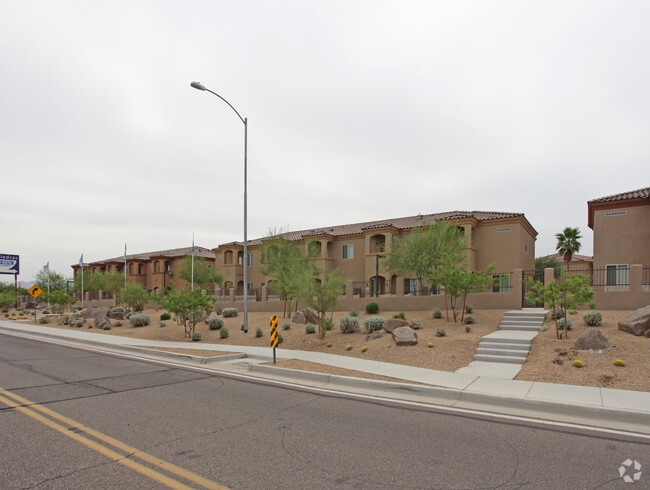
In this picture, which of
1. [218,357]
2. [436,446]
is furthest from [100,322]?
[436,446]

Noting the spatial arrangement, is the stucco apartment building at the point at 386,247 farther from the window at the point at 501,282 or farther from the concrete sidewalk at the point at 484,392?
the concrete sidewalk at the point at 484,392

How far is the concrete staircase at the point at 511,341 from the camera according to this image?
11.9 metres

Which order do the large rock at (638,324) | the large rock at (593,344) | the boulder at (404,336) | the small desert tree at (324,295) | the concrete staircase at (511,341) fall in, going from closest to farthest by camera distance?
the large rock at (593,344) < the concrete staircase at (511,341) < the large rock at (638,324) < the boulder at (404,336) < the small desert tree at (324,295)

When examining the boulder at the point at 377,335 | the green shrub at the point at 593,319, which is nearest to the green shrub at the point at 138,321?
the boulder at the point at 377,335

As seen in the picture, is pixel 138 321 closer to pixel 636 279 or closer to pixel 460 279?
pixel 460 279

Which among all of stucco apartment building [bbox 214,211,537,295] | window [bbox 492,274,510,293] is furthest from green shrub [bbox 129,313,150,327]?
window [bbox 492,274,510,293]

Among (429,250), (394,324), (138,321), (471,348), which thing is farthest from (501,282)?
(138,321)

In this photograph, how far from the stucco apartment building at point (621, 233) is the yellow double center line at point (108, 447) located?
85.8 ft

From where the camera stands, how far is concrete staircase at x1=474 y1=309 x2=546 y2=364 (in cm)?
1188

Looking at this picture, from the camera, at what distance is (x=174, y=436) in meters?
5.96

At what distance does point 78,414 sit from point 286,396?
3640 millimetres

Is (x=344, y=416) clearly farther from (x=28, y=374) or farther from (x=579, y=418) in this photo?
(x=28, y=374)

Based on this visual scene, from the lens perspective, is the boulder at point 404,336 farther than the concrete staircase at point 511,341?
Yes

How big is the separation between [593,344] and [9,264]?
236 feet
